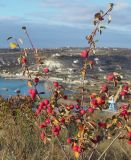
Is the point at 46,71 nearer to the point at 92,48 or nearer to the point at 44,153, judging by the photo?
the point at 92,48

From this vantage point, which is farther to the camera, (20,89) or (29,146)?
(20,89)

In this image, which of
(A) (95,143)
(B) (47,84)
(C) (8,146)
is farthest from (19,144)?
(A) (95,143)

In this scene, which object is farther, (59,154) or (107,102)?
(59,154)

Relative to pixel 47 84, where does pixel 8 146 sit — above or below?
below

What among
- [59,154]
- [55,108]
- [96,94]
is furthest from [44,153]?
[96,94]

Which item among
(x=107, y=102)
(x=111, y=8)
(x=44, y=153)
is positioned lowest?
(x=44, y=153)

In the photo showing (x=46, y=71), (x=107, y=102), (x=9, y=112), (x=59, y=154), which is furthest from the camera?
(x=9, y=112)

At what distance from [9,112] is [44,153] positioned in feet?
10.8

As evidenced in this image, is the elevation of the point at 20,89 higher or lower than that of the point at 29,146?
lower

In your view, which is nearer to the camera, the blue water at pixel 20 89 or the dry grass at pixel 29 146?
the dry grass at pixel 29 146

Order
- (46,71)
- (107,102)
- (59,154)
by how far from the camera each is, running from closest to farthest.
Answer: (107,102) < (46,71) < (59,154)

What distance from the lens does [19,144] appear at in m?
8.71

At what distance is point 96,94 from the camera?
6691 mm

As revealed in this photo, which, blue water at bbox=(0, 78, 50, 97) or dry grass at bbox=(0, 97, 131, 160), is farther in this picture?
blue water at bbox=(0, 78, 50, 97)
